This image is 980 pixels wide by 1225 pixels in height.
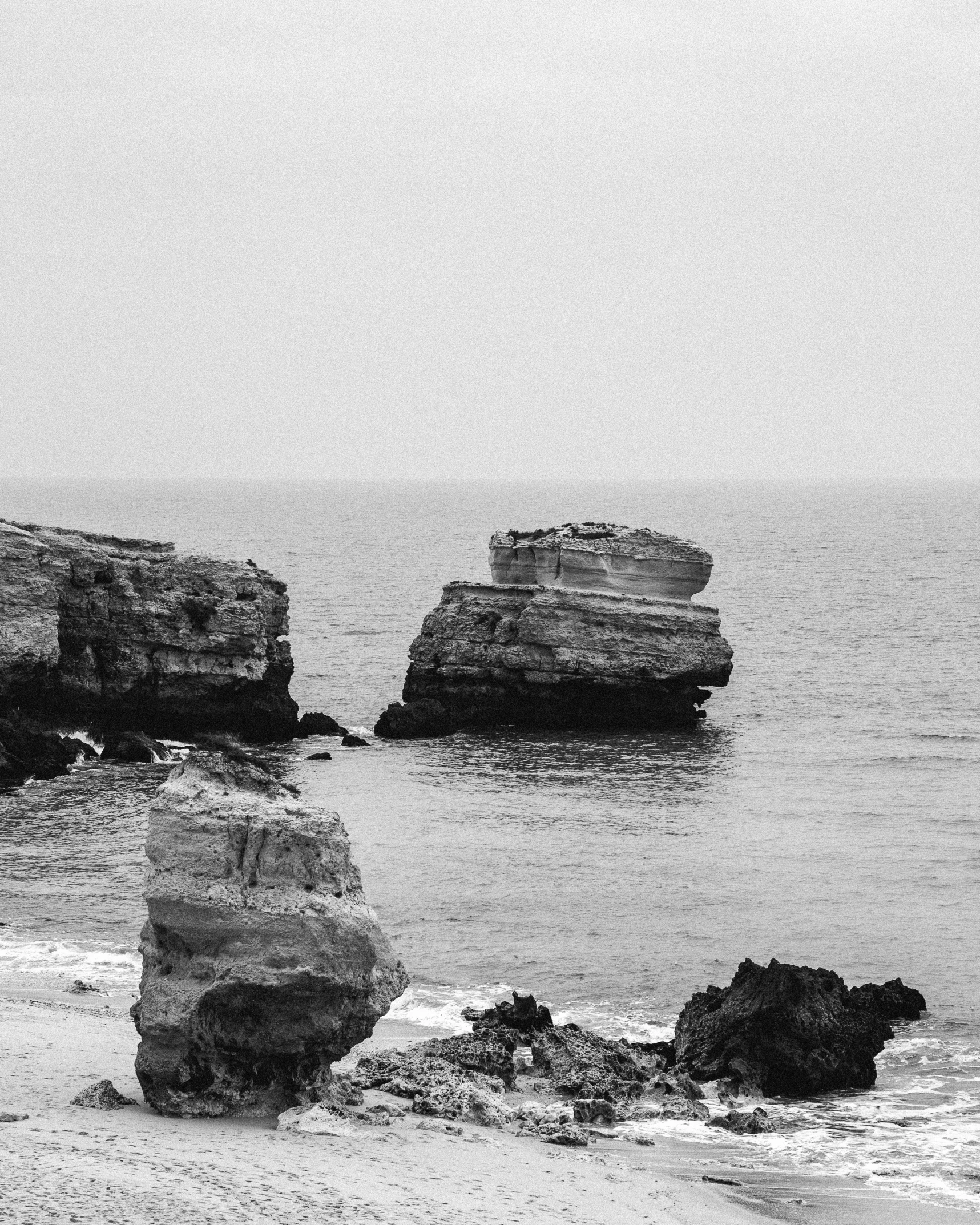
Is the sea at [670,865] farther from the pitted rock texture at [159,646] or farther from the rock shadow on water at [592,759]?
the pitted rock texture at [159,646]

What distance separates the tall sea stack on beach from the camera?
179 ft

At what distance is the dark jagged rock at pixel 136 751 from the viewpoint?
49.8 metres

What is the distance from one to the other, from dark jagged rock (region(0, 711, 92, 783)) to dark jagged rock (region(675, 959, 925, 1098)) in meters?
27.0

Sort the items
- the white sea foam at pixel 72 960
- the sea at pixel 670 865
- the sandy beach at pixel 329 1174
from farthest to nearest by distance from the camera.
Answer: the white sea foam at pixel 72 960 < the sea at pixel 670 865 < the sandy beach at pixel 329 1174

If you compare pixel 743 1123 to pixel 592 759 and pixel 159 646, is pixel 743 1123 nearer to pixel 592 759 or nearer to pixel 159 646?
pixel 592 759

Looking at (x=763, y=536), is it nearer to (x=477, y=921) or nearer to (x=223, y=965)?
(x=477, y=921)

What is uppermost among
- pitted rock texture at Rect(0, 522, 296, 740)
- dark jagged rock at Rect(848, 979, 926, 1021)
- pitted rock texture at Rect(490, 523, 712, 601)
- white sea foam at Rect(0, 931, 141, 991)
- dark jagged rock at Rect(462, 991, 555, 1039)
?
pitted rock texture at Rect(490, 523, 712, 601)

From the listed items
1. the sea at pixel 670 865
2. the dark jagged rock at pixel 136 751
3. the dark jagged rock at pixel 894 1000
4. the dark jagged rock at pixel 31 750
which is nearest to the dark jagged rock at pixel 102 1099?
the sea at pixel 670 865

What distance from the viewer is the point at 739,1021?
2483 cm

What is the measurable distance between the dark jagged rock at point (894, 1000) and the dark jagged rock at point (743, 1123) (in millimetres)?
4977

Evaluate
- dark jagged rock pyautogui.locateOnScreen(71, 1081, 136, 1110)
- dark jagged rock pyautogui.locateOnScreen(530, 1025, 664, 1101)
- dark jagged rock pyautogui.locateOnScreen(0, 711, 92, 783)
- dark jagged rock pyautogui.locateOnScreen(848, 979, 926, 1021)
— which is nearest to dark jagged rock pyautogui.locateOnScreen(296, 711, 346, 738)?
dark jagged rock pyautogui.locateOnScreen(0, 711, 92, 783)

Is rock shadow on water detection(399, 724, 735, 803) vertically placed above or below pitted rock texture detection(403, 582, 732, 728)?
below

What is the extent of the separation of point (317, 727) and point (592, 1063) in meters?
33.4

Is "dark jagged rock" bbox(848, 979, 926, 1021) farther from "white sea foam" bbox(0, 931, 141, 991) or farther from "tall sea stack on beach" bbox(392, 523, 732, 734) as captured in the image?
"tall sea stack on beach" bbox(392, 523, 732, 734)
